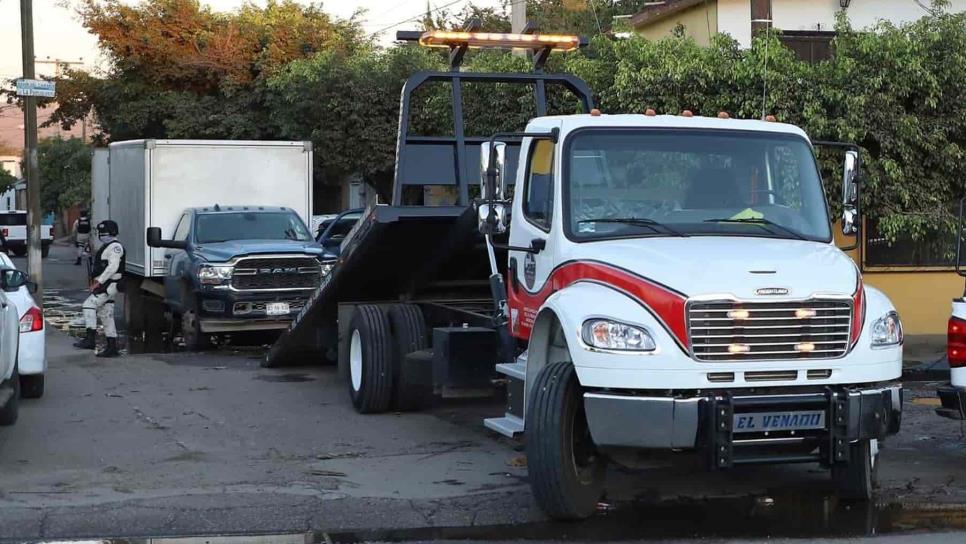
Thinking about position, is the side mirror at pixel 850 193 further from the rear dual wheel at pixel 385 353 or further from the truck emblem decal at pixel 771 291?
the rear dual wheel at pixel 385 353

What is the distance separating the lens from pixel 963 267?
666 inches

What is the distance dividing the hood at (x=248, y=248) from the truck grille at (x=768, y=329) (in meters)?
10.9

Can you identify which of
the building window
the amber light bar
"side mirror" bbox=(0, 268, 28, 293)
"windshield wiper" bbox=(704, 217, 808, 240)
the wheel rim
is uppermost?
the building window

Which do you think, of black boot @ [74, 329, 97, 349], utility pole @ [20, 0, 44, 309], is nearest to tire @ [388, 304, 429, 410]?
black boot @ [74, 329, 97, 349]

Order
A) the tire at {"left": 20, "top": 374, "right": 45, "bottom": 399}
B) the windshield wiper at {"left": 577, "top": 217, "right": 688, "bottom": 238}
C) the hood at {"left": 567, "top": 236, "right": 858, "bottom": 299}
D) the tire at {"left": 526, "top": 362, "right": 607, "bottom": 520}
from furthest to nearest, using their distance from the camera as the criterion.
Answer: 1. the tire at {"left": 20, "top": 374, "right": 45, "bottom": 399}
2. the windshield wiper at {"left": 577, "top": 217, "right": 688, "bottom": 238}
3. the tire at {"left": 526, "top": 362, "right": 607, "bottom": 520}
4. the hood at {"left": 567, "top": 236, "right": 858, "bottom": 299}

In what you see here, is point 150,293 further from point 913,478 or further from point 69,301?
point 913,478

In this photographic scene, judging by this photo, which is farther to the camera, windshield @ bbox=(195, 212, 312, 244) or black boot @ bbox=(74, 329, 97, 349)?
windshield @ bbox=(195, 212, 312, 244)

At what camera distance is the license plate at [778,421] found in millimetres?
7414

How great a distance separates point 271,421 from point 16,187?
74.0 meters

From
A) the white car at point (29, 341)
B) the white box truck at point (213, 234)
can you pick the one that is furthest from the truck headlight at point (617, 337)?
the white box truck at point (213, 234)

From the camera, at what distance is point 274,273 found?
1764cm

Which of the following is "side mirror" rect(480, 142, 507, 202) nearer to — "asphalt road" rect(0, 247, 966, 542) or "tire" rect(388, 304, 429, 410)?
"asphalt road" rect(0, 247, 966, 542)

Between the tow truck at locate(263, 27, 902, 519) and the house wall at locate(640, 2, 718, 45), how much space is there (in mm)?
11325

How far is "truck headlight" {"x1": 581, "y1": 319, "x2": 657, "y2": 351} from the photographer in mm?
7477
